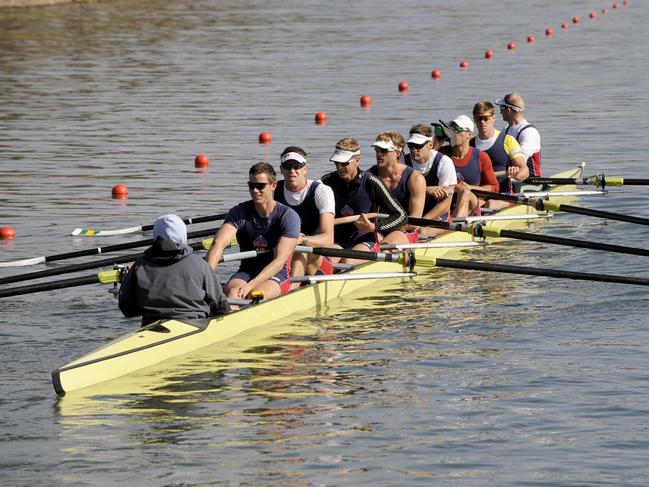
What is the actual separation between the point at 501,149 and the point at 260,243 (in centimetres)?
644

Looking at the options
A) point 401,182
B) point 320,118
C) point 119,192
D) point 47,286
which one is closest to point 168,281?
point 47,286

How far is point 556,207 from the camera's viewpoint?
687 inches

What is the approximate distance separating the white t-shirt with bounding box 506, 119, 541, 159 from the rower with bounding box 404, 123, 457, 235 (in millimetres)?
2561

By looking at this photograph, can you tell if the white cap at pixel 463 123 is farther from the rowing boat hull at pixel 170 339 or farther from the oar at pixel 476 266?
the rowing boat hull at pixel 170 339

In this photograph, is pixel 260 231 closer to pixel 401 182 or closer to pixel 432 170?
pixel 401 182

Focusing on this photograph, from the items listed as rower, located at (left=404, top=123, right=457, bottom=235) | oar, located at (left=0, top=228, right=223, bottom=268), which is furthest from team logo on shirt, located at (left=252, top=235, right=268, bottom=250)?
rower, located at (left=404, top=123, right=457, bottom=235)

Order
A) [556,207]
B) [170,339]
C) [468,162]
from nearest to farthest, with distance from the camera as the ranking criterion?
[170,339], [556,207], [468,162]

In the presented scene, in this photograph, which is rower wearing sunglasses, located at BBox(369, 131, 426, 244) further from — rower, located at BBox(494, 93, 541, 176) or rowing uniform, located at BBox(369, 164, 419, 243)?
rower, located at BBox(494, 93, 541, 176)

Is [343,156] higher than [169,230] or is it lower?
higher

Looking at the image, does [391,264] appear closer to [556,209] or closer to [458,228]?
[458,228]

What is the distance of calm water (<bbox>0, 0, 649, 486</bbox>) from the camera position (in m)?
9.66

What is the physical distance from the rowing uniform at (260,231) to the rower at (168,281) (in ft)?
5.13

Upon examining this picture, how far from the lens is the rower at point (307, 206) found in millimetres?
13727

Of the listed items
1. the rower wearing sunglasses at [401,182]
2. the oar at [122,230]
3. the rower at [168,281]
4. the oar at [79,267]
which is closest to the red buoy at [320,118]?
the oar at [122,230]
